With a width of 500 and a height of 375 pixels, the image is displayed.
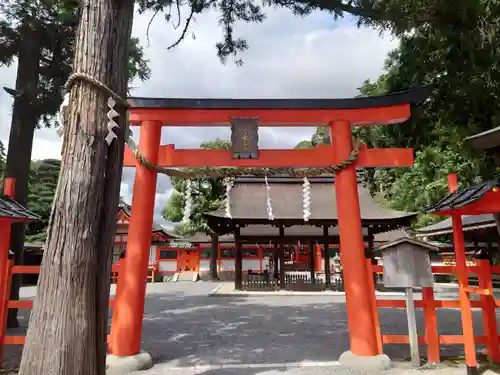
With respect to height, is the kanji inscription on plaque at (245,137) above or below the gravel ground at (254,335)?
above

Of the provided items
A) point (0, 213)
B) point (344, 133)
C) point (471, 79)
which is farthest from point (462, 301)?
point (0, 213)

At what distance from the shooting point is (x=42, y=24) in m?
9.10

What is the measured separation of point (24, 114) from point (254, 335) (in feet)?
25.8

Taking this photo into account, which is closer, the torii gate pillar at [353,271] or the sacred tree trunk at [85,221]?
the sacred tree trunk at [85,221]

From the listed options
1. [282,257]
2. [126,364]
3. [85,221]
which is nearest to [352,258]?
[126,364]

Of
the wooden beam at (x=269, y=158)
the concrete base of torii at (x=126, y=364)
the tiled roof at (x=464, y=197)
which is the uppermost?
the wooden beam at (x=269, y=158)

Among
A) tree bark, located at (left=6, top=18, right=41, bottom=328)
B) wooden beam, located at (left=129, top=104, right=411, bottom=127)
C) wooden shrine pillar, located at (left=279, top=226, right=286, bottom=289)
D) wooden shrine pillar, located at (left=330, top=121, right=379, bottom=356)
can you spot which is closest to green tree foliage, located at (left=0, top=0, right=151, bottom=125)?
tree bark, located at (left=6, top=18, right=41, bottom=328)

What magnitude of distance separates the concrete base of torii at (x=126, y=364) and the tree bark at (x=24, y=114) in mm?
5187

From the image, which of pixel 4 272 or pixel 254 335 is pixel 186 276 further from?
pixel 4 272

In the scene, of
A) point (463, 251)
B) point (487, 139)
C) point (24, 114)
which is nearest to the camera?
point (487, 139)

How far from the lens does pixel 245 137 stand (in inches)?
222

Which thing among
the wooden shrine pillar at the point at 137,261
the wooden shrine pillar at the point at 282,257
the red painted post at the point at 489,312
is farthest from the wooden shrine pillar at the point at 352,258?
the wooden shrine pillar at the point at 282,257

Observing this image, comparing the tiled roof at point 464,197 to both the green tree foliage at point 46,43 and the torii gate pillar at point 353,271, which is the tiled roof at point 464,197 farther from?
the green tree foliage at point 46,43

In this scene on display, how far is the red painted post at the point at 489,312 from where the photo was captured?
513 centimetres
